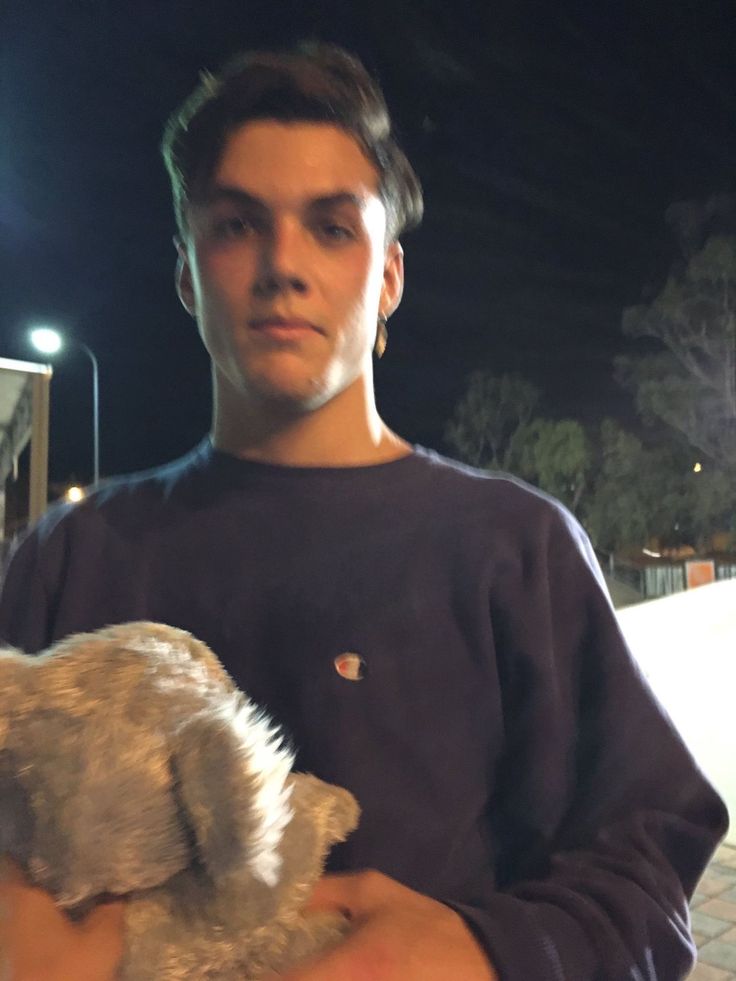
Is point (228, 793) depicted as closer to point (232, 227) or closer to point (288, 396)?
point (288, 396)

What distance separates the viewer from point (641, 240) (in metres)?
3.72

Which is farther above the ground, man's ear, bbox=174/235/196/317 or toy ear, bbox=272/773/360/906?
man's ear, bbox=174/235/196/317

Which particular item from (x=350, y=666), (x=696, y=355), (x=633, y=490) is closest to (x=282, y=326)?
(x=350, y=666)

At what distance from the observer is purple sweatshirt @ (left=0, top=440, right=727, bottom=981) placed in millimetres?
661

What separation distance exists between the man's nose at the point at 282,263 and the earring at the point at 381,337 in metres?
0.15

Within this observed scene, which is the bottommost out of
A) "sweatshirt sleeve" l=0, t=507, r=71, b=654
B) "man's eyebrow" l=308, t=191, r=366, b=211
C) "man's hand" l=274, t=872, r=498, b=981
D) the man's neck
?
"man's hand" l=274, t=872, r=498, b=981

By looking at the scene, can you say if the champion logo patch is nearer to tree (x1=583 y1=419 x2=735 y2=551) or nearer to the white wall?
the white wall

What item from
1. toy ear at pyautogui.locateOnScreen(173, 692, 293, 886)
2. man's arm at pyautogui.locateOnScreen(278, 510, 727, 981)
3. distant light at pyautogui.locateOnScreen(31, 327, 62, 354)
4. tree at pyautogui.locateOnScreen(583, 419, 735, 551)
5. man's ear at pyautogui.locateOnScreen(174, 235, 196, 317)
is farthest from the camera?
tree at pyautogui.locateOnScreen(583, 419, 735, 551)

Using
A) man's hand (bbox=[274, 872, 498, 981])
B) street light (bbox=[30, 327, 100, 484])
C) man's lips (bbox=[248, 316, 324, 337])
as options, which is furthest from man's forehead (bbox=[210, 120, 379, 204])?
street light (bbox=[30, 327, 100, 484])

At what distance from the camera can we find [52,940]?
50cm

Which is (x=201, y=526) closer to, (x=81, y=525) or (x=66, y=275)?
(x=81, y=525)

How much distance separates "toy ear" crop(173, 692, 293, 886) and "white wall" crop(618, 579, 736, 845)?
2698 millimetres

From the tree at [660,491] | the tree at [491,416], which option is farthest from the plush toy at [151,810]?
the tree at [660,491]

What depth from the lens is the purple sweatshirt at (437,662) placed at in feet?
2.17
